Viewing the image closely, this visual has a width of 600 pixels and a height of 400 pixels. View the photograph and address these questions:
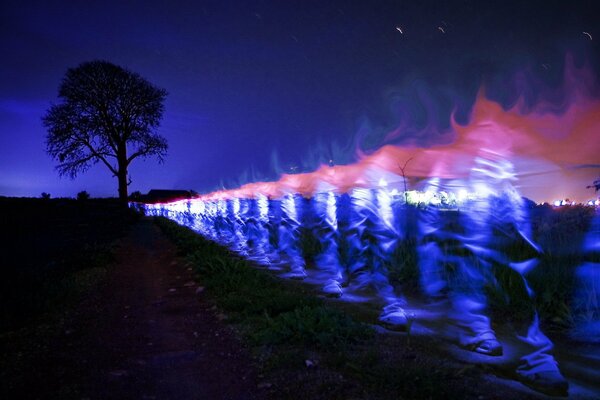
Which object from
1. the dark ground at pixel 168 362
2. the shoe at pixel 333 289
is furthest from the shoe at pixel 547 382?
the shoe at pixel 333 289

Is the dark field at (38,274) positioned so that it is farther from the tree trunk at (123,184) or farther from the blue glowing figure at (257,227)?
the tree trunk at (123,184)

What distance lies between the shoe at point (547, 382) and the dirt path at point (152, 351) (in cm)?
220

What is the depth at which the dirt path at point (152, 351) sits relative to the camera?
10.8ft

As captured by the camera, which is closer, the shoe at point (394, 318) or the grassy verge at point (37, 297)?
the grassy verge at point (37, 297)

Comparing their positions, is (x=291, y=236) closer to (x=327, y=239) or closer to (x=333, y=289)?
(x=327, y=239)

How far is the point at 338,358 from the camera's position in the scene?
342 cm

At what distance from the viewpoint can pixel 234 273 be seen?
7.52 m

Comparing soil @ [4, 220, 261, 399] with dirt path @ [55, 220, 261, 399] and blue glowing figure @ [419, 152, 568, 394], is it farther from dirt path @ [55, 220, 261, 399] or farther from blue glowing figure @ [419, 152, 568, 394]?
blue glowing figure @ [419, 152, 568, 394]

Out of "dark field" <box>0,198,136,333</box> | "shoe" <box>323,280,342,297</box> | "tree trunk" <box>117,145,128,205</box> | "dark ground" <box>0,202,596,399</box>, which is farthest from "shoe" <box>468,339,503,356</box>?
"tree trunk" <box>117,145,128,205</box>

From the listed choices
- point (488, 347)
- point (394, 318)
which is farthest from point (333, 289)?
point (488, 347)

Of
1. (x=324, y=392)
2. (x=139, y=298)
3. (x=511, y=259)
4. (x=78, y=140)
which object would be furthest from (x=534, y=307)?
(x=78, y=140)

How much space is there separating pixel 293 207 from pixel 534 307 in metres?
11.0

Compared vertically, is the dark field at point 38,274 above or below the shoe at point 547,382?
above

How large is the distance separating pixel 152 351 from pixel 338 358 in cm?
204
